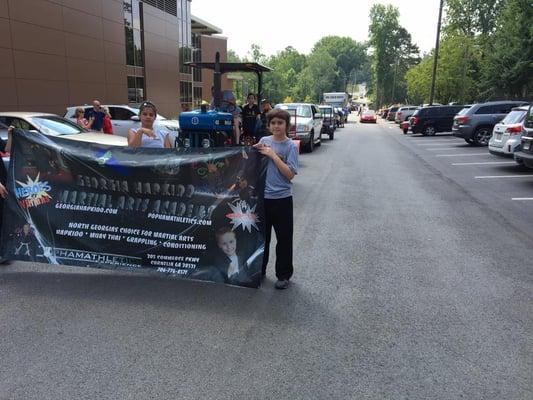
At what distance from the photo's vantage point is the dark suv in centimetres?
2684

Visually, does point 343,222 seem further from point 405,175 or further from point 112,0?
point 112,0

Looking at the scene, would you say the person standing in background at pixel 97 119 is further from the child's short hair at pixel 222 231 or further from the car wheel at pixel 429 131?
the car wheel at pixel 429 131

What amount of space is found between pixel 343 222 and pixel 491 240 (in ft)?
6.95

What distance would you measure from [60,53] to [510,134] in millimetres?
19539

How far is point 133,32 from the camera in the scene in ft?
101

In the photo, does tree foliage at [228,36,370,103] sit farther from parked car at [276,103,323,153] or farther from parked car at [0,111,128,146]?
parked car at [0,111,128,146]

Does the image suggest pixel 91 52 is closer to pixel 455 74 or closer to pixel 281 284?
pixel 281 284

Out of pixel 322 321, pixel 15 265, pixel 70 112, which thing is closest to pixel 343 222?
pixel 322 321

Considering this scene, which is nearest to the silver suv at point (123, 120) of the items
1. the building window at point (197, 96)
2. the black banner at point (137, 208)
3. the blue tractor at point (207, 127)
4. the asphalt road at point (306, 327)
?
the blue tractor at point (207, 127)

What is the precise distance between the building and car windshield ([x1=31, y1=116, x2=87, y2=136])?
9560 millimetres

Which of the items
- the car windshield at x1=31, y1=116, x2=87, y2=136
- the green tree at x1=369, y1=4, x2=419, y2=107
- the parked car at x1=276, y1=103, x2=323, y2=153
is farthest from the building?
the green tree at x1=369, y1=4, x2=419, y2=107

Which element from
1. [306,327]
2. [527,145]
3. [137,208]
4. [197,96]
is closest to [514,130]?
[527,145]

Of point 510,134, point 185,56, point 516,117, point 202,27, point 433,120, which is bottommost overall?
point 433,120

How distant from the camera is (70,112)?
1645cm
